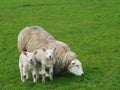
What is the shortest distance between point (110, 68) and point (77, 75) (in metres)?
1.21

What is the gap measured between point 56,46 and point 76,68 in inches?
32.9

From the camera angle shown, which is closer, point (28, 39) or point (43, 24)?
point (28, 39)

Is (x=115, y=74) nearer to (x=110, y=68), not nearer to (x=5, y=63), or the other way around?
(x=110, y=68)

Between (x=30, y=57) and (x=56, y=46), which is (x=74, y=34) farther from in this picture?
(x=30, y=57)

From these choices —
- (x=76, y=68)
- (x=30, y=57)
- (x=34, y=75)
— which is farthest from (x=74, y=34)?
(x=30, y=57)

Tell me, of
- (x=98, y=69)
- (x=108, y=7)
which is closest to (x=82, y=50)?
(x=98, y=69)

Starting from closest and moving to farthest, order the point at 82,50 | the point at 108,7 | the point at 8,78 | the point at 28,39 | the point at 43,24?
the point at 8,78
the point at 28,39
the point at 82,50
the point at 43,24
the point at 108,7

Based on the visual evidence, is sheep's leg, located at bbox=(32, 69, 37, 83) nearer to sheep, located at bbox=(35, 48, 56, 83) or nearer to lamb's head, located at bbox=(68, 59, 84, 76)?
sheep, located at bbox=(35, 48, 56, 83)

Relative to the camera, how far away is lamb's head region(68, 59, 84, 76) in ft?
34.2

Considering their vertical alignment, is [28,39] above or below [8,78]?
above

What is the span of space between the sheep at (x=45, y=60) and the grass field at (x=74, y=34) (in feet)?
0.89

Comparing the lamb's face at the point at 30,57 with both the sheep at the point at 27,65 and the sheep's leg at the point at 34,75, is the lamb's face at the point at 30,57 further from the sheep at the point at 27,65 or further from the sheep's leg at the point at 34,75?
the sheep's leg at the point at 34,75

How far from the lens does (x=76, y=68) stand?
10477 mm

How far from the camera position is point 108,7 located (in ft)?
82.4
